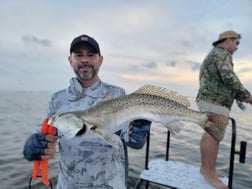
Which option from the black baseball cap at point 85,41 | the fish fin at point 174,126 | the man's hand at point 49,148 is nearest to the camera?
the man's hand at point 49,148

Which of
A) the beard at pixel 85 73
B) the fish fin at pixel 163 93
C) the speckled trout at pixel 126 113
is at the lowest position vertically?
the speckled trout at pixel 126 113

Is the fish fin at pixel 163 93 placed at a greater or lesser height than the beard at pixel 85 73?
lesser

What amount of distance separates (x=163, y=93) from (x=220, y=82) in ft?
9.76

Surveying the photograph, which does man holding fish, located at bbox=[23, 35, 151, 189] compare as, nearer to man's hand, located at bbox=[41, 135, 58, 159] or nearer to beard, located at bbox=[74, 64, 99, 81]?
beard, located at bbox=[74, 64, 99, 81]

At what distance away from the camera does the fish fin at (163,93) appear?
3211mm

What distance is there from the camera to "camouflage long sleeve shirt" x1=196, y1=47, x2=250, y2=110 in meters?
5.62

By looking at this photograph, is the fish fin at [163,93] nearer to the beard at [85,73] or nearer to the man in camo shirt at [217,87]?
the beard at [85,73]

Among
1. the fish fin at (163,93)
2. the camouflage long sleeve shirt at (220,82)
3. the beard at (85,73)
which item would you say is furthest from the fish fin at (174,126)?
the camouflage long sleeve shirt at (220,82)

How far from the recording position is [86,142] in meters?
3.64

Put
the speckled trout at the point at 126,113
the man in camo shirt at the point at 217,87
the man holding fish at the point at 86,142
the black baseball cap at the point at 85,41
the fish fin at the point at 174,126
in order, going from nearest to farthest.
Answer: the speckled trout at the point at 126,113
the fish fin at the point at 174,126
the man holding fish at the point at 86,142
the black baseball cap at the point at 85,41
the man in camo shirt at the point at 217,87

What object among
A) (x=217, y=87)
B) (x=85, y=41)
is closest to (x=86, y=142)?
(x=85, y=41)

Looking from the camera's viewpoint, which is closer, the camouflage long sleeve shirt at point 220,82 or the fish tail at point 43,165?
the fish tail at point 43,165

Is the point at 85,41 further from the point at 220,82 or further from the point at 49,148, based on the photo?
the point at 220,82

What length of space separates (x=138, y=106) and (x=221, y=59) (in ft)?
11.2
